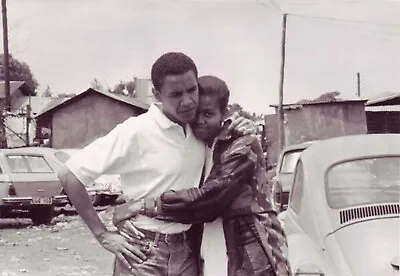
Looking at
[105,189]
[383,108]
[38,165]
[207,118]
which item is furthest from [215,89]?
[38,165]

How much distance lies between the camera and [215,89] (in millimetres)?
890

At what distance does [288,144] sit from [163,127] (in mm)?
780

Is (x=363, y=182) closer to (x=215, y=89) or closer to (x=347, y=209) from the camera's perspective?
(x=347, y=209)

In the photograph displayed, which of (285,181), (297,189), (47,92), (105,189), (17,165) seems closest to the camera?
(105,189)

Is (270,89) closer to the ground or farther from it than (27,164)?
farther from it

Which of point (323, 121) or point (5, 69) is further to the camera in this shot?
point (323, 121)

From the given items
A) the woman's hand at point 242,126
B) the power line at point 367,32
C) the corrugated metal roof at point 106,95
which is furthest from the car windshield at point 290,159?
the woman's hand at point 242,126

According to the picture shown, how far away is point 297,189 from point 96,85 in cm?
59


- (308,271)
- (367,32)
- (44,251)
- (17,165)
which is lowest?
(44,251)

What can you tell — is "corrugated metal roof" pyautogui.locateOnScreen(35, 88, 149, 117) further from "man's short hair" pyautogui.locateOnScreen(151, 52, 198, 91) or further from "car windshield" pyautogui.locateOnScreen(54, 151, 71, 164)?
"man's short hair" pyautogui.locateOnScreen(151, 52, 198, 91)

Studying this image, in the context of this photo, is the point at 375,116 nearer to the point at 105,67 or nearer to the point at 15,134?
the point at 105,67

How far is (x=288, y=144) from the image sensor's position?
1.61 metres

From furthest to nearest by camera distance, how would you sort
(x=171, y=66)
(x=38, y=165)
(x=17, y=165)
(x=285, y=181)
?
1. (x=17, y=165)
2. (x=285, y=181)
3. (x=38, y=165)
4. (x=171, y=66)

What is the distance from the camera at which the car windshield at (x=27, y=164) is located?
166cm
